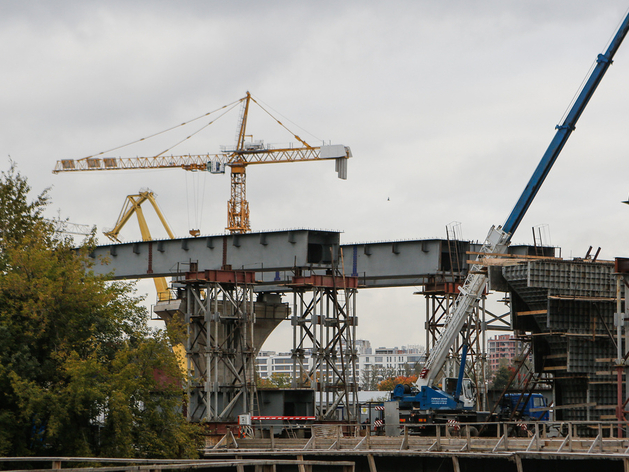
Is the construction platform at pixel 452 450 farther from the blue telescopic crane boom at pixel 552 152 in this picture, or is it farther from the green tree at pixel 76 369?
the blue telescopic crane boom at pixel 552 152

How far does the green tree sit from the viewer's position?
3161 cm

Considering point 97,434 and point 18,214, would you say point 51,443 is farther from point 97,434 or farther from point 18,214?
point 18,214

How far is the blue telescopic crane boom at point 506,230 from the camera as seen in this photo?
46.9 m

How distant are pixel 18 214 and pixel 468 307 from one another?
71.0 ft

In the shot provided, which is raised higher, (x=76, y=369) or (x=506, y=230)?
(x=506, y=230)

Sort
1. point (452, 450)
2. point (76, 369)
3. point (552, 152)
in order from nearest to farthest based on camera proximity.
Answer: point (76, 369)
point (452, 450)
point (552, 152)

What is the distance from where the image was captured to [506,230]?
50.0m

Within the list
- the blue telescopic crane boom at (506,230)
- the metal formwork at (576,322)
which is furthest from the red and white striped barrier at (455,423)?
the metal formwork at (576,322)

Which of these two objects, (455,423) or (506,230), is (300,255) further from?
(455,423)

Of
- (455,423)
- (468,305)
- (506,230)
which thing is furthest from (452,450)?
(506,230)

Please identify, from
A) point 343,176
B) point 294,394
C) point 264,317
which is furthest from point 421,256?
point 343,176

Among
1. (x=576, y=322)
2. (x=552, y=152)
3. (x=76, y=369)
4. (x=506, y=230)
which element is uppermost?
(x=552, y=152)

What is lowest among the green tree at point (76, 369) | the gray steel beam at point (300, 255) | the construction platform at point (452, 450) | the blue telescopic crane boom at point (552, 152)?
the construction platform at point (452, 450)

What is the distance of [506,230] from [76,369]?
26121mm
